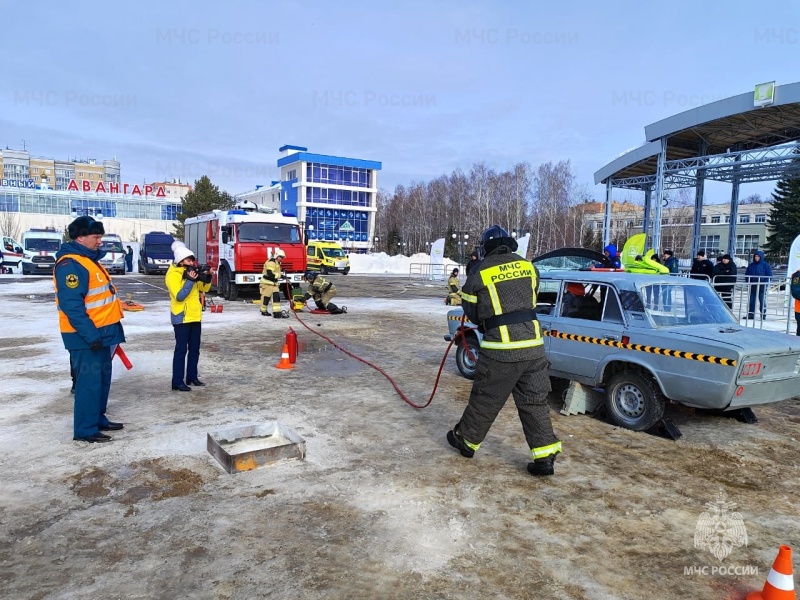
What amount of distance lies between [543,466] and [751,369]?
7.23 ft

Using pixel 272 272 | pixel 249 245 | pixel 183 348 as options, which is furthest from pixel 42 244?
pixel 183 348

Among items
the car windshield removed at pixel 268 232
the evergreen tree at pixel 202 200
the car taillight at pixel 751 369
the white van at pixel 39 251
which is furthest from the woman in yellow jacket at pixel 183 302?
the evergreen tree at pixel 202 200

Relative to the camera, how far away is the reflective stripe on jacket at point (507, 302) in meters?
4.36

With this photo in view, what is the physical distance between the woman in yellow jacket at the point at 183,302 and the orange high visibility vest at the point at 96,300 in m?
1.40

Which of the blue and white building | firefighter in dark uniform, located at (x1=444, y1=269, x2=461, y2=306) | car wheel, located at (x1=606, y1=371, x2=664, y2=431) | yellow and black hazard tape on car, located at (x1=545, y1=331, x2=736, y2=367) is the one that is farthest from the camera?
the blue and white building

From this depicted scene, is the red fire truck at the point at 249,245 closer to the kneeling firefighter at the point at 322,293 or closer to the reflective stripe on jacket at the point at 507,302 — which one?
the kneeling firefighter at the point at 322,293

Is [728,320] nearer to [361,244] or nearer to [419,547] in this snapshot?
[419,547]

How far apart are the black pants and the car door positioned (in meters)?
4.42

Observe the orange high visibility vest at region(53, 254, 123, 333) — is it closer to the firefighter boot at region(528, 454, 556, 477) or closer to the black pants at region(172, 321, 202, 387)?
the black pants at region(172, 321, 202, 387)

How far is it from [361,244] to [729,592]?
71.0 m

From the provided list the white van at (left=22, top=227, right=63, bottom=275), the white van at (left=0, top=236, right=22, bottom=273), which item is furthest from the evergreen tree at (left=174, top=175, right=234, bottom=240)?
the white van at (left=22, top=227, right=63, bottom=275)

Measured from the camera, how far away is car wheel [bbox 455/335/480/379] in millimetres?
7645

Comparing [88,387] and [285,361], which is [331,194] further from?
[88,387]

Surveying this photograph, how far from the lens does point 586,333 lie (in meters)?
6.05
